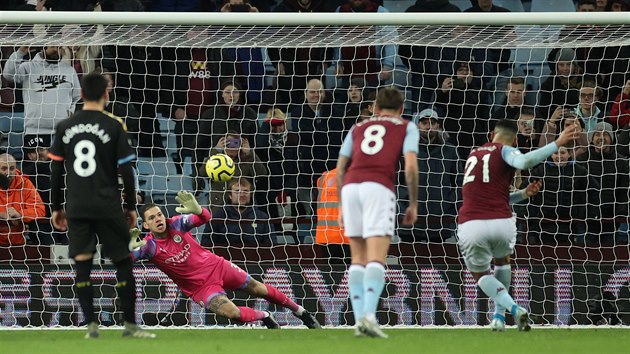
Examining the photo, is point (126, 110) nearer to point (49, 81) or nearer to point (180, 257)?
→ point (49, 81)

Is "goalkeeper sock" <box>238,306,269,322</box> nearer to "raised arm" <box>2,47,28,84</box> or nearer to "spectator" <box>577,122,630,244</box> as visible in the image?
"spectator" <box>577,122,630,244</box>

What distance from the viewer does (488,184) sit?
34.1 feet

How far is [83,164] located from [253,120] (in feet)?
16.1

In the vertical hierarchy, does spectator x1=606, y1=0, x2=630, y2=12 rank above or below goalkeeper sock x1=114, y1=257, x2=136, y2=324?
above

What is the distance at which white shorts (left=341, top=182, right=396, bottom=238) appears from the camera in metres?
8.71

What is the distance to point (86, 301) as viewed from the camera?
901 centimetres

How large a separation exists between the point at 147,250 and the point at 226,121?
8.19 ft

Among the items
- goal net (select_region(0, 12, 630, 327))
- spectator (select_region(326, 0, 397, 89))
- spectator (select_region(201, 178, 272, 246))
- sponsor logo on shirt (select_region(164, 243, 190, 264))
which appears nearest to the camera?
sponsor logo on shirt (select_region(164, 243, 190, 264))

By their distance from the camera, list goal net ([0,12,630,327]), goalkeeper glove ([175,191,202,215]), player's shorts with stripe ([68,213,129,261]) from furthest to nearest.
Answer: goal net ([0,12,630,327]) < goalkeeper glove ([175,191,202,215]) < player's shorts with stripe ([68,213,129,261])

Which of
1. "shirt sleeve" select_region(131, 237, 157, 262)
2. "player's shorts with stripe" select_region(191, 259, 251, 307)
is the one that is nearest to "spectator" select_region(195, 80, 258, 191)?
"player's shorts with stripe" select_region(191, 259, 251, 307)

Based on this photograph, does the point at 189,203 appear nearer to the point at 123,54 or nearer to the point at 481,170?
the point at 481,170

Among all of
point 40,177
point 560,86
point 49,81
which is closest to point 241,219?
point 40,177

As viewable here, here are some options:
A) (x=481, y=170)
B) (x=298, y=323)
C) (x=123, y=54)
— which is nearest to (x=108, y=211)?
(x=481, y=170)

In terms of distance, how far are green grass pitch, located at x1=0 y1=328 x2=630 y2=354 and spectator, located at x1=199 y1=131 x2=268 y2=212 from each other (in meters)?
2.91
